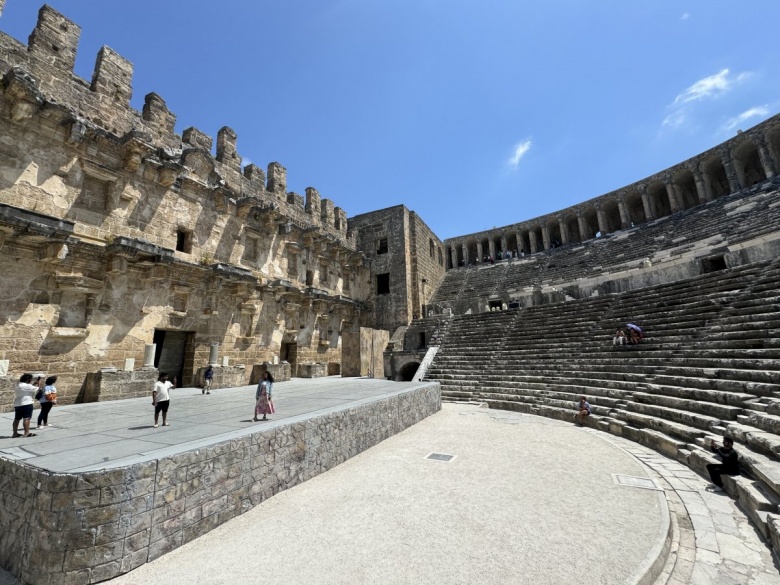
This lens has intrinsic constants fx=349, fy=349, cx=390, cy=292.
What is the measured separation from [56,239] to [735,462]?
48.9 feet

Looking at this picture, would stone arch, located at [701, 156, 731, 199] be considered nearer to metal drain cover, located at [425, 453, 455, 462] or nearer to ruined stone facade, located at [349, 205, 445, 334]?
ruined stone facade, located at [349, 205, 445, 334]

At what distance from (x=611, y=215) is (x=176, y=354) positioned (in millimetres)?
34951

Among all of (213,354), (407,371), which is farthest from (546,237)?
(213,354)

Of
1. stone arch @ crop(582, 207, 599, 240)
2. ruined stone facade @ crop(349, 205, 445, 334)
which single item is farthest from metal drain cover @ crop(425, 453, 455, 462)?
stone arch @ crop(582, 207, 599, 240)

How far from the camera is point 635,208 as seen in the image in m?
30.2

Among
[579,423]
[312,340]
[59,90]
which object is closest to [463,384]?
[579,423]

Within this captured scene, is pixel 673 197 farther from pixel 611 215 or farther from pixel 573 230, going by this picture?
pixel 573 230

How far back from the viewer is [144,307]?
11.6 m

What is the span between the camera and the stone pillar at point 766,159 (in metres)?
20.9

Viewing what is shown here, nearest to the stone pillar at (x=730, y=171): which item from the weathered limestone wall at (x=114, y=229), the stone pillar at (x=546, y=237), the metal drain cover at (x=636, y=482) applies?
the stone pillar at (x=546, y=237)

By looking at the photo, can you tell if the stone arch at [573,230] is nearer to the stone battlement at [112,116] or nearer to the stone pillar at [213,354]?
the stone battlement at [112,116]

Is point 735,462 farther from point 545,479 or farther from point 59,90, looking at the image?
point 59,90

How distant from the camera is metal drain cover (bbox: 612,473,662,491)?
524 cm

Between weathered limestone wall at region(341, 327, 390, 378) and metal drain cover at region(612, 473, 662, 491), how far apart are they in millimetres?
12249
